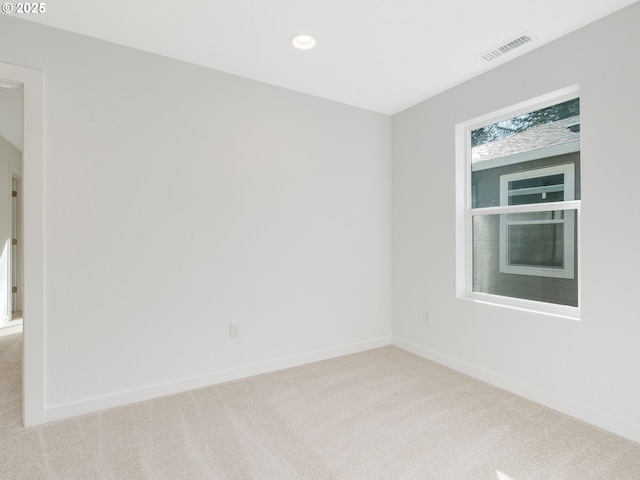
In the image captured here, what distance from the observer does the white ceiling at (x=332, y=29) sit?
1925 mm

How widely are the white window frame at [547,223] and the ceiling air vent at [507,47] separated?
88 cm

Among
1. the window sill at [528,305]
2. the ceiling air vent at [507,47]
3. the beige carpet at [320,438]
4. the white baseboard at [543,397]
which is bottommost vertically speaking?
the beige carpet at [320,438]

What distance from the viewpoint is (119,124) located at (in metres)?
2.28

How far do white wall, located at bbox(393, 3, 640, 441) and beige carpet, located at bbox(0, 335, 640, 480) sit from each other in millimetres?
203

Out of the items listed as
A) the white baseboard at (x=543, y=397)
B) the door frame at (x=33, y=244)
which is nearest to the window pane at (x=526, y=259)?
the white baseboard at (x=543, y=397)

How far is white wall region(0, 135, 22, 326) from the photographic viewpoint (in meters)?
2.76

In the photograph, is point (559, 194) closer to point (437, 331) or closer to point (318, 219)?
point (437, 331)

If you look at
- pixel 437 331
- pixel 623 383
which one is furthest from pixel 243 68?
pixel 623 383

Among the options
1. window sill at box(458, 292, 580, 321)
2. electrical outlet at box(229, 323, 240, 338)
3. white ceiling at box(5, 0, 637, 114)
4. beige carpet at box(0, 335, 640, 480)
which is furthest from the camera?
electrical outlet at box(229, 323, 240, 338)

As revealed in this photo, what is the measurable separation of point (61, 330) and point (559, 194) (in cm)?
348

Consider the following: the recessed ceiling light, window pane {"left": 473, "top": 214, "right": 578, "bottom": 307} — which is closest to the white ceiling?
the recessed ceiling light

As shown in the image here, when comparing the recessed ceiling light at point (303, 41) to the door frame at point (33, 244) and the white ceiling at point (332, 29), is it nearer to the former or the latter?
the white ceiling at point (332, 29)

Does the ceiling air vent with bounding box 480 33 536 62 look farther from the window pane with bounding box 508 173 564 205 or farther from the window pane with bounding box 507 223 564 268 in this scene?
the window pane with bounding box 507 223 564 268

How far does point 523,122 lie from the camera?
2615 mm
